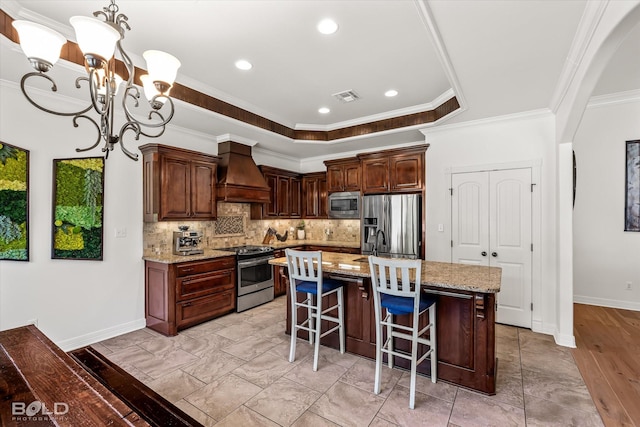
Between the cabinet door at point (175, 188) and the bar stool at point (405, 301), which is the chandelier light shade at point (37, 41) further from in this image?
the cabinet door at point (175, 188)

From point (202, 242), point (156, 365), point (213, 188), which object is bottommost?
point (156, 365)

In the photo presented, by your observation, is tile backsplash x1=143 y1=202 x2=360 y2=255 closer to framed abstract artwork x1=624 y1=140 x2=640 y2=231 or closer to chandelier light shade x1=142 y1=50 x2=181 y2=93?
chandelier light shade x1=142 y1=50 x2=181 y2=93

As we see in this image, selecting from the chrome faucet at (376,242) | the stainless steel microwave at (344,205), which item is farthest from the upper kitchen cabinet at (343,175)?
the chrome faucet at (376,242)

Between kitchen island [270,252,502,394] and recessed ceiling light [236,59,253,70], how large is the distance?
88.2 inches

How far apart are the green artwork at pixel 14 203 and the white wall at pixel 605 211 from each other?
6.95 metres

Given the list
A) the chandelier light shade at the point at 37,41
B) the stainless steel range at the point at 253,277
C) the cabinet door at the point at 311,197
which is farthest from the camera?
the cabinet door at the point at 311,197

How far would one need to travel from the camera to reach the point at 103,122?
1853 millimetres

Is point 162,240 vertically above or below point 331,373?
above

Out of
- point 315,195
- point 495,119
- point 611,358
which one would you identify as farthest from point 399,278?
point 315,195

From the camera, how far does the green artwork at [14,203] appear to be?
279 centimetres

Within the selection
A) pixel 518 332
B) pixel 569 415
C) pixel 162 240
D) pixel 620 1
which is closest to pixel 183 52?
pixel 162 240

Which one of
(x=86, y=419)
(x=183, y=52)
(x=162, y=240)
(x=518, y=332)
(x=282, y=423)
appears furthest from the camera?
(x=162, y=240)

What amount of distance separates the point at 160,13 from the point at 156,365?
10.3ft

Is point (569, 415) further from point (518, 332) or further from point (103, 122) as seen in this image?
point (103, 122)
